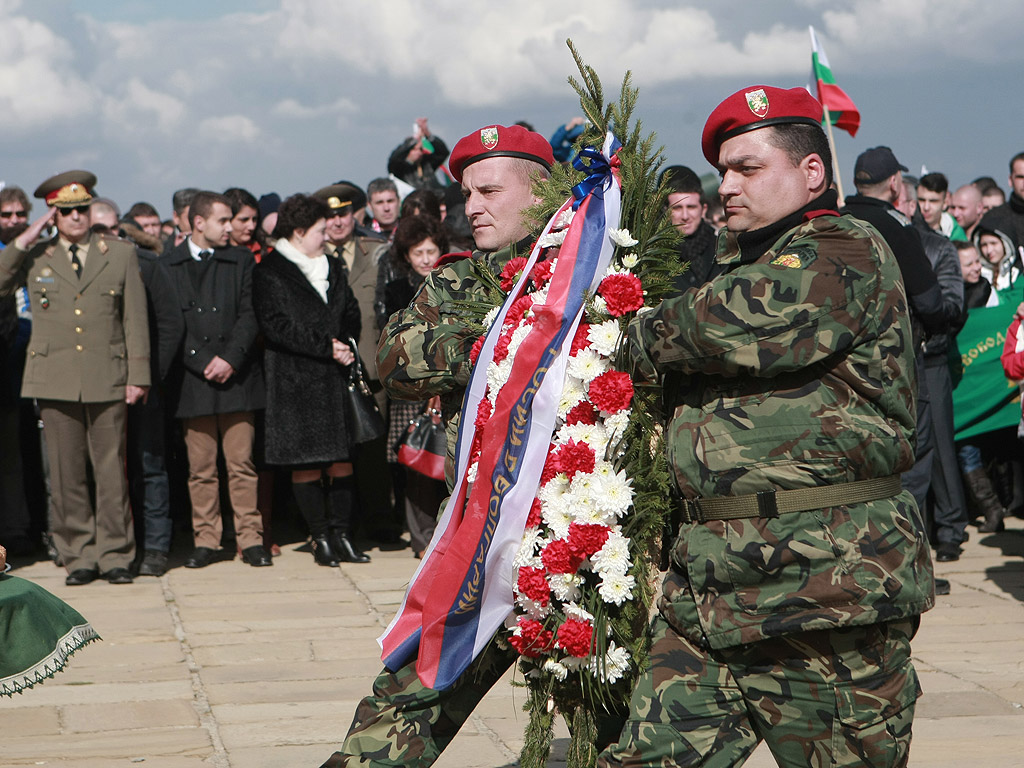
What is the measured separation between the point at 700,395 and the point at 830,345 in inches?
14.2

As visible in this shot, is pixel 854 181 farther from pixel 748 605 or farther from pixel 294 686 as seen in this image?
pixel 748 605

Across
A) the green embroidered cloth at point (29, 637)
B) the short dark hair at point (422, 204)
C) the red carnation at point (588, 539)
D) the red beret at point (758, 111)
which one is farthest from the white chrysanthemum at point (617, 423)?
the short dark hair at point (422, 204)

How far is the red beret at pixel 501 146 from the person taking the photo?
3.96 meters

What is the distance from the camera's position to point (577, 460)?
3414 millimetres

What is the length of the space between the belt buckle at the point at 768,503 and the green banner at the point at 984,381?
664cm

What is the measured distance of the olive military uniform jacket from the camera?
7.96m

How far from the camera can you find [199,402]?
8.46 metres

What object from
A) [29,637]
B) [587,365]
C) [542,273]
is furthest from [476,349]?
[29,637]

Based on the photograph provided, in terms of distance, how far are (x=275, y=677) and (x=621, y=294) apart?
3.33m

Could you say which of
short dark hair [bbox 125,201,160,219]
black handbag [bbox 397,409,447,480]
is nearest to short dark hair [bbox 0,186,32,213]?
short dark hair [bbox 125,201,160,219]

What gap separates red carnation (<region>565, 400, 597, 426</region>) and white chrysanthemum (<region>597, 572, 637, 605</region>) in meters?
0.41

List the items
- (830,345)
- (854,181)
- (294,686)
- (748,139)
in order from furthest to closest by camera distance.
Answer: (854,181), (294,686), (748,139), (830,345)

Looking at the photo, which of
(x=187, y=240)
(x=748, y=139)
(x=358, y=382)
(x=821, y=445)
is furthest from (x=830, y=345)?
(x=187, y=240)

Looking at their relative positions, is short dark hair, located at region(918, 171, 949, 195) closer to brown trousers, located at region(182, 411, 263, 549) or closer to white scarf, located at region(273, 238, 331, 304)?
white scarf, located at region(273, 238, 331, 304)
